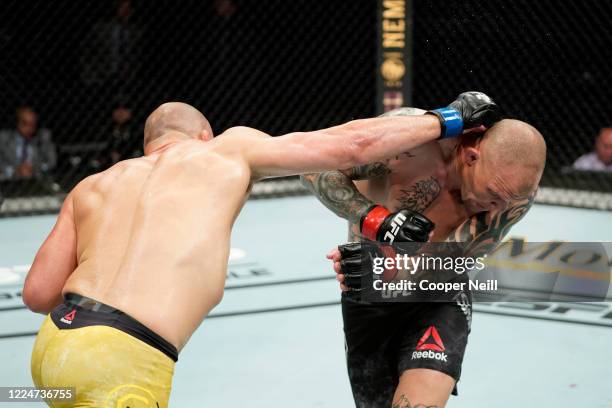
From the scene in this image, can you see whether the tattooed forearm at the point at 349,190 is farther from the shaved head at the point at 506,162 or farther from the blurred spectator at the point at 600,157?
the blurred spectator at the point at 600,157

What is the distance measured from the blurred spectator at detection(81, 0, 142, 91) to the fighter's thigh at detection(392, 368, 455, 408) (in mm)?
4602

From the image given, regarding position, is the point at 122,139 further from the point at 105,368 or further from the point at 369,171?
the point at 105,368

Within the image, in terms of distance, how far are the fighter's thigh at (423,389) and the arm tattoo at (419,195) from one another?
16.6 inches

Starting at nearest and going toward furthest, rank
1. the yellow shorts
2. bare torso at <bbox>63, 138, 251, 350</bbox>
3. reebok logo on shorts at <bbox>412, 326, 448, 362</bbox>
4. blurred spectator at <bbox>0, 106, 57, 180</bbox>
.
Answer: the yellow shorts < bare torso at <bbox>63, 138, 251, 350</bbox> < reebok logo on shorts at <bbox>412, 326, 448, 362</bbox> < blurred spectator at <bbox>0, 106, 57, 180</bbox>

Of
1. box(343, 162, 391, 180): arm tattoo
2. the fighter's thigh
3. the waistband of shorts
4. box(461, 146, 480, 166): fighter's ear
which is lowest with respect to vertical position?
the fighter's thigh

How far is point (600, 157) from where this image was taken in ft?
20.3

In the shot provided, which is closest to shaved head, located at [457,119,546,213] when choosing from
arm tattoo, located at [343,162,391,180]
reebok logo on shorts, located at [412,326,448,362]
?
arm tattoo, located at [343,162,391,180]

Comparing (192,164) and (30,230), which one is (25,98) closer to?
(30,230)

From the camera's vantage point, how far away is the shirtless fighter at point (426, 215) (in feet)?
6.73

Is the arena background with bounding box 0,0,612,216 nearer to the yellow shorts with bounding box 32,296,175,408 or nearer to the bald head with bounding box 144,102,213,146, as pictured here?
the bald head with bounding box 144,102,213,146

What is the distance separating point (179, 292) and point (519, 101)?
204 inches

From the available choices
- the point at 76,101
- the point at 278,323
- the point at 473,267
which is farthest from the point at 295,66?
the point at 473,267

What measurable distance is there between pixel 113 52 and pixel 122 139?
0.64 meters

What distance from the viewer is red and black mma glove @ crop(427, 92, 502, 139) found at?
1983 mm
